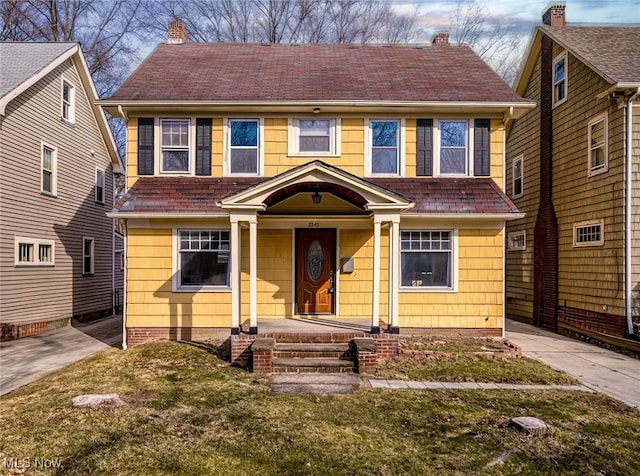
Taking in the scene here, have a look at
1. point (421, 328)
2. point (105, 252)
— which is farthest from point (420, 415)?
point (105, 252)

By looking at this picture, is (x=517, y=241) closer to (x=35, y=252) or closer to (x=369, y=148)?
(x=369, y=148)

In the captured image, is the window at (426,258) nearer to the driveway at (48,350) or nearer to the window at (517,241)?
the window at (517,241)

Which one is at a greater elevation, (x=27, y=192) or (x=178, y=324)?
(x=27, y=192)

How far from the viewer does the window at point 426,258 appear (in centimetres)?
934

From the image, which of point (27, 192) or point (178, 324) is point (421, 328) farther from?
point (27, 192)

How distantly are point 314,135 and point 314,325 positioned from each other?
4433mm

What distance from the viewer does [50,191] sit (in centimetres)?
1195

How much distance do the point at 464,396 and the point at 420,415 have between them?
3.71ft

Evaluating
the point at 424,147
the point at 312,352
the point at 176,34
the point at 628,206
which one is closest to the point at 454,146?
the point at 424,147

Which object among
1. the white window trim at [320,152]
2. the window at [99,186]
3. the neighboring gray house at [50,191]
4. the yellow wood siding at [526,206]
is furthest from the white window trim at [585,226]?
the window at [99,186]

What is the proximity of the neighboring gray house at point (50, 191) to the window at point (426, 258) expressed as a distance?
9.96m

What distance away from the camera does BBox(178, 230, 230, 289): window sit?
918 cm

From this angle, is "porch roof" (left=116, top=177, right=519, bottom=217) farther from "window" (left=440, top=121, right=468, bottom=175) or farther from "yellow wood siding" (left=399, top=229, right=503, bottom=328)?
"yellow wood siding" (left=399, top=229, right=503, bottom=328)

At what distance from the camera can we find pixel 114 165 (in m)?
16.1
